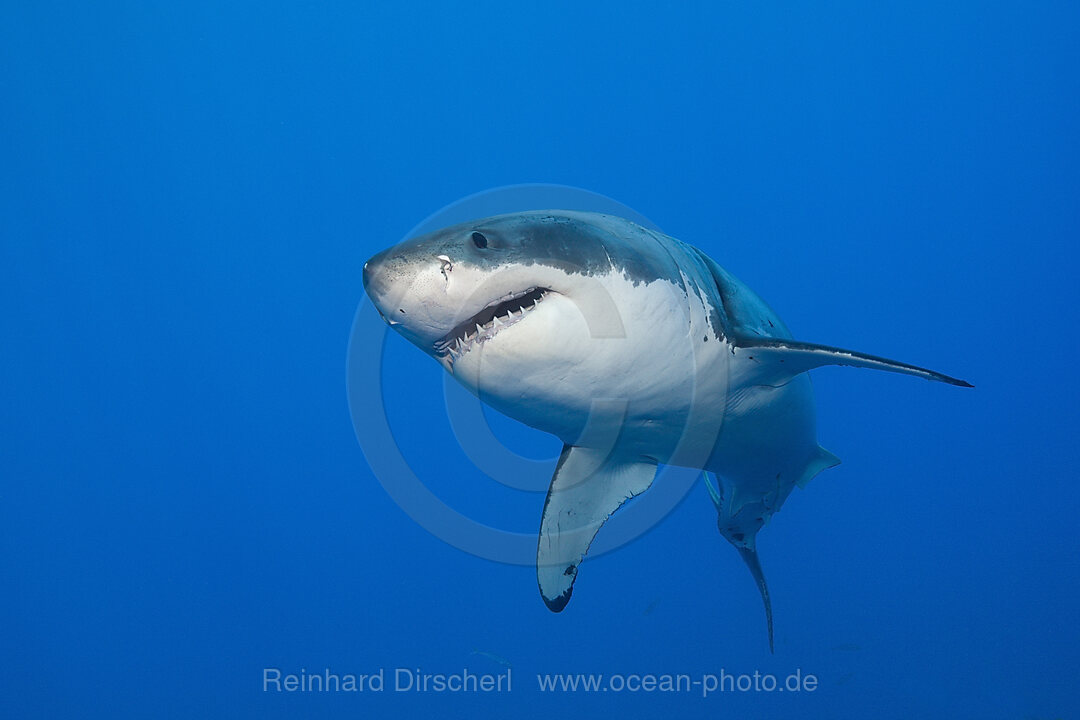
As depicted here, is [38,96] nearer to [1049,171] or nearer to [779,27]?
[779,27]

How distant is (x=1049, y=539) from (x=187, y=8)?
36.0 meters

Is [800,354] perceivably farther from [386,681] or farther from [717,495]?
[386,681]

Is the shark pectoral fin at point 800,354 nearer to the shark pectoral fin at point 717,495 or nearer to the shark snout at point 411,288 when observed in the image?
the shark snout at point 411,288

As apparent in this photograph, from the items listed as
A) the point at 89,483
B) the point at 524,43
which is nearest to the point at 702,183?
the point at 524,43

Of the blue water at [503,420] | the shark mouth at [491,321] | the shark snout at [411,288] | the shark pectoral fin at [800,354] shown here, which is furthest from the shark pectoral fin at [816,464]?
the blue water at [503,420]

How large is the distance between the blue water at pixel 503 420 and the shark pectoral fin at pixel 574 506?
14538 millimetres

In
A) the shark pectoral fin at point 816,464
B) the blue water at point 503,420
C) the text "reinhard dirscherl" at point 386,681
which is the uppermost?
the blue water at point 503,420

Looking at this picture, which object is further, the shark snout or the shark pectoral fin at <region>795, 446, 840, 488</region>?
the shark pectoral fin at <region>795, 446, 840, 488</region>

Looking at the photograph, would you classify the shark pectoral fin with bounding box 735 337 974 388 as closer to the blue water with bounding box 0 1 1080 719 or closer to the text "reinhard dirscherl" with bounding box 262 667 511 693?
the blue water with bounding box 0 1 1080 719

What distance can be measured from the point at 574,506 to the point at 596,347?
1.46 metres

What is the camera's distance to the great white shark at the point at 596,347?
1926 millimetres

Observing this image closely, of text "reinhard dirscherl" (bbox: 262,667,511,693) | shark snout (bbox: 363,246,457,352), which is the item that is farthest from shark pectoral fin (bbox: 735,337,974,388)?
text "reinhard dirscherl" (bbox: 262,667,511,693)

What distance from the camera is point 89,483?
19.7 meters

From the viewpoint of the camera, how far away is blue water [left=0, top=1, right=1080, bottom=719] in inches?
707
